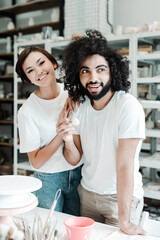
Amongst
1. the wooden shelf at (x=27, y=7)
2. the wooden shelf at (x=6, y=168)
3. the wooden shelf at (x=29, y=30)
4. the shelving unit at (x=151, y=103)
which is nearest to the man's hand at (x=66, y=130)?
the shelving unit at (x=151, y=103)

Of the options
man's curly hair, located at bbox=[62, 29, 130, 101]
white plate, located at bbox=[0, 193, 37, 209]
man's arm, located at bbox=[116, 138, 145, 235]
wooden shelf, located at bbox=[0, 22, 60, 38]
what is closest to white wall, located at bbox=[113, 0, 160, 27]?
wooden shelf, located at bbox=[0, 22, 60, 38]

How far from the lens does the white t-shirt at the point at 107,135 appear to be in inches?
47.3

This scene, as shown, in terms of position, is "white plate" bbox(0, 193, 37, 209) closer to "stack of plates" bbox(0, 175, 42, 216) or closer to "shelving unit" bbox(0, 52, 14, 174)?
"stack of plates" bbox(0, 175, 42, 216)

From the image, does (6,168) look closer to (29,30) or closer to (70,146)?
(29,30)

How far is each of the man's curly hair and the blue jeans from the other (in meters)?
0.40

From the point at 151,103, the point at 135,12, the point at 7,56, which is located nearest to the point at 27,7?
the point at 7,56

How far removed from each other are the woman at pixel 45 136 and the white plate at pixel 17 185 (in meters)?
0.34

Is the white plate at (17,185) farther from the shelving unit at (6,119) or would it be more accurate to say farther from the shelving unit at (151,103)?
the shelving unit at (6,119)

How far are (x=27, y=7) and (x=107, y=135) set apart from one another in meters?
3.60

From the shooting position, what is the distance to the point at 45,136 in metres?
1.50

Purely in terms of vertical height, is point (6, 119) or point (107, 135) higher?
point (107, 135)

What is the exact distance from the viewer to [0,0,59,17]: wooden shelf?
406cm

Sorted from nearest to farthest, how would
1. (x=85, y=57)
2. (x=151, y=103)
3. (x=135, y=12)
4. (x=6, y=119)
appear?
(x=85, y=57) < (x=151, y=103) < (x=135, y=12) < (x=6, y=119)

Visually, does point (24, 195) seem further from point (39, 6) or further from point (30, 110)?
point (39, 6)
